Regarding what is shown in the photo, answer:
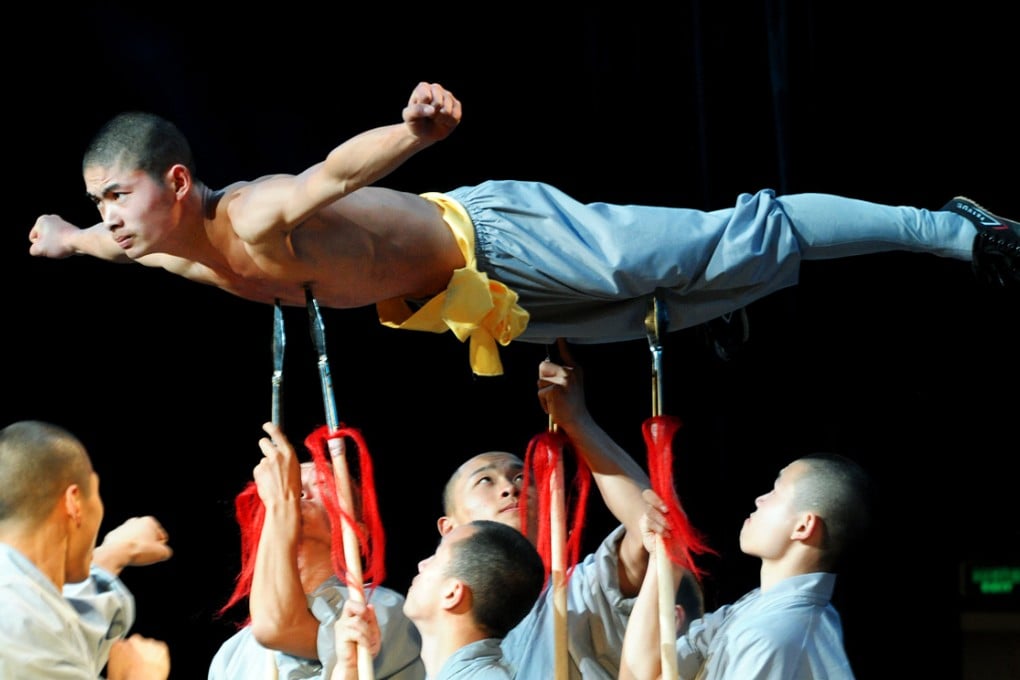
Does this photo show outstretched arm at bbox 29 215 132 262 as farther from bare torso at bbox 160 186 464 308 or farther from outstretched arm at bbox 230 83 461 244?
outstretched arm at bbox 230 83 461 244

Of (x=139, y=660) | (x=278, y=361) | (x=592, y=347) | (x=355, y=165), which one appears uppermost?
(x=355, y=165)

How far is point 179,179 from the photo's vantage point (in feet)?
8.35

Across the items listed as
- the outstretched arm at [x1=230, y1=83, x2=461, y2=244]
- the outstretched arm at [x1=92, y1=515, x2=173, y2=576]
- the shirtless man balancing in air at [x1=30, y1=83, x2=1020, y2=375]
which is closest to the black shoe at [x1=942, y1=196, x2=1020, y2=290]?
the shirtless man balancing in air at [x1=30, y1=83, x2=1020, y2=375]

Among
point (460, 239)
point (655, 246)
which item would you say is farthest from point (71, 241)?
point (655, 246)

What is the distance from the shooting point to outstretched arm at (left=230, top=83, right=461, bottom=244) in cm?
229

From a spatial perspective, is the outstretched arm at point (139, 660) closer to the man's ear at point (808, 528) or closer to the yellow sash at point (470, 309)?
the yellow sash at point (470, 309)

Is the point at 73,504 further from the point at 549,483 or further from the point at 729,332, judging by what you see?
the point at 729,332

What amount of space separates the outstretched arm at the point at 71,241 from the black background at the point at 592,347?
0.99 meters

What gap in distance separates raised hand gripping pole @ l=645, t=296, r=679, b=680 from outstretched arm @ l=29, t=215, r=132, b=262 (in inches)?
38.7

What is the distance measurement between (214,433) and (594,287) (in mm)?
1873

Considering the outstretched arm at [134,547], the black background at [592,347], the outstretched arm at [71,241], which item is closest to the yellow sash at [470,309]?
the outstretched arm at [71,241]

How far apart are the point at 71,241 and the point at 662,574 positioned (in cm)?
129

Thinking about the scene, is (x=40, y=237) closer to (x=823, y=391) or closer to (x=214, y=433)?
(x=214, y=433)

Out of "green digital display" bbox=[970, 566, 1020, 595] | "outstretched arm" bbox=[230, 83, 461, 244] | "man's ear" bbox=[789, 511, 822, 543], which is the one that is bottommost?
"green digital display" bbox=[970, 566, 1020, 595]
